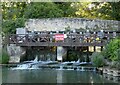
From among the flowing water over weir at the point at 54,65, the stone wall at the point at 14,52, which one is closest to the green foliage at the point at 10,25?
the stone wall at the point at 14,52

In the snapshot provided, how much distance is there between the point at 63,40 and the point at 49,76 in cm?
574

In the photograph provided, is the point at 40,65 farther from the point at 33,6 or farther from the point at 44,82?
the point at 33,6

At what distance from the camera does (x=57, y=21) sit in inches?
1053

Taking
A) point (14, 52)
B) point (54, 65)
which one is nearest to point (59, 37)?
point (14, 52)

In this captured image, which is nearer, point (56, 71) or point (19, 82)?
point (19, 82)

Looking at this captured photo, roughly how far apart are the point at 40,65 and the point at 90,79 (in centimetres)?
465

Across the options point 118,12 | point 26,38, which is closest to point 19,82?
point 26,38

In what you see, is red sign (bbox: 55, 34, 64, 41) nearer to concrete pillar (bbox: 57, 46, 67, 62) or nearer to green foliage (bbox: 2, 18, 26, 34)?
concrete pillar (bbox: 57, 46, 67, 62)

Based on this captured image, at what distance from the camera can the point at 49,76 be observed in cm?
1823

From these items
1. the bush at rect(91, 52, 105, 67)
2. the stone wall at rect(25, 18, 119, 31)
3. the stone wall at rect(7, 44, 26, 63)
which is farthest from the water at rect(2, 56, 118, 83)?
the stone wall at rect(25, 18, 119, 31)

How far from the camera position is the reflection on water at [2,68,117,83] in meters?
16.8

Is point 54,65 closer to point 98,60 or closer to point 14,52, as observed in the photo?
point 98,60

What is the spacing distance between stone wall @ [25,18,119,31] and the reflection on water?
694 centimetres

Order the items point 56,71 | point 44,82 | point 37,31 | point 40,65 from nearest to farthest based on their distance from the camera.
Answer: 1. point 44,82
2. point 56,71
3. point 40,65
4. point 37,31
